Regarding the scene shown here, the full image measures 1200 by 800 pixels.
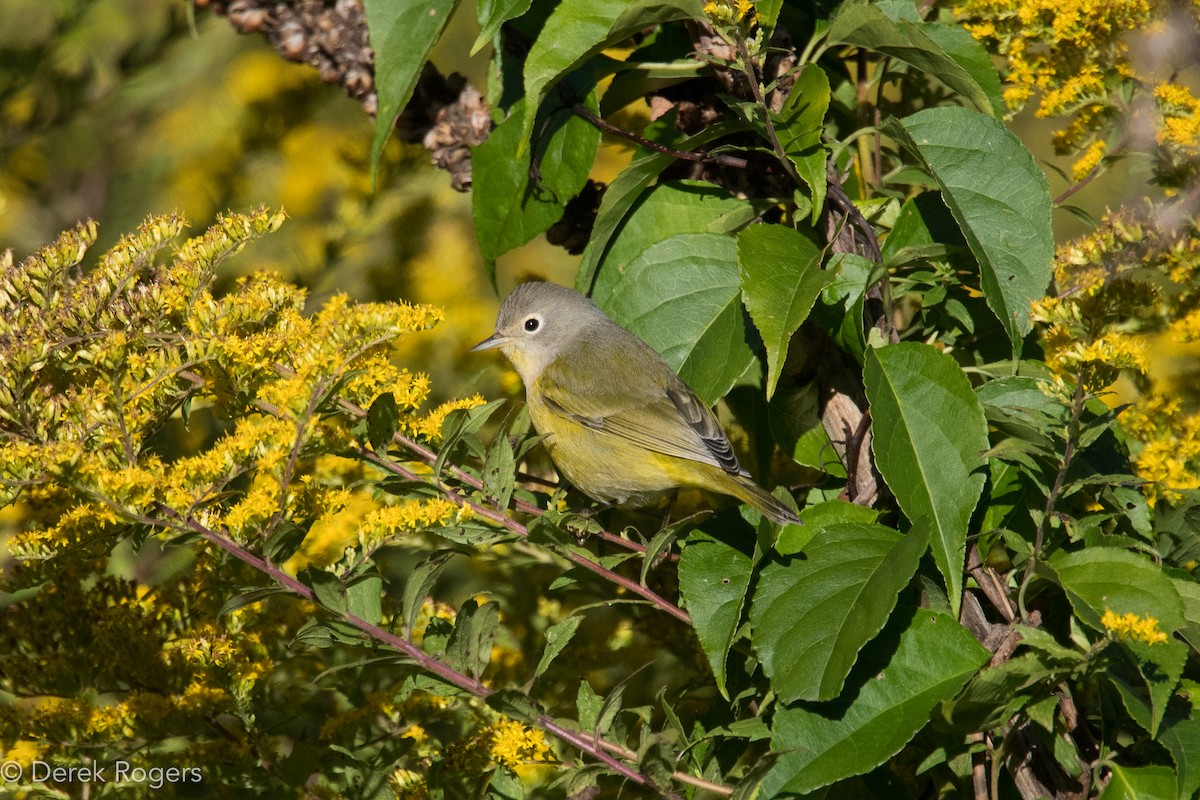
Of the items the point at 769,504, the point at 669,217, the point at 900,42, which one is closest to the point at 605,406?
the point at 669,217

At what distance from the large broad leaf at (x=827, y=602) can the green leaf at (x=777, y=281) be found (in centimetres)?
28

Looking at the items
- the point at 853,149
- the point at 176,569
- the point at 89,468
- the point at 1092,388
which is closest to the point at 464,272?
the point at 176,569

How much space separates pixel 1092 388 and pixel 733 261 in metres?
0.72

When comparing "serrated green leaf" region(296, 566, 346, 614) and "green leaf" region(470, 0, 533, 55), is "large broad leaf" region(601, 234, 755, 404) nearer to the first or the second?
"green leaf" region(470, 0, 533, 55)

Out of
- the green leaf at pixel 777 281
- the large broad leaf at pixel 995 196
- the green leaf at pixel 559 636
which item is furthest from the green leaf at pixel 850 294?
the green leaf at pixel 559 636

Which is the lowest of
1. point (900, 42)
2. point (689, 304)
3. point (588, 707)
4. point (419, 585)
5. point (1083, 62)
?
point (588, 707)

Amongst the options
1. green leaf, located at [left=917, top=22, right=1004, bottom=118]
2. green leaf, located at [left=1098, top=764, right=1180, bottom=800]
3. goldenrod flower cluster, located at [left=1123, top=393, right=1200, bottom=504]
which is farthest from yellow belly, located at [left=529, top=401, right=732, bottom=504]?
green leaf, located at [left=1098, top=764, right=1180, bottom=800]

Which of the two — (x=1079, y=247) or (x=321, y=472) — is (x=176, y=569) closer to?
(x=321, y=472)

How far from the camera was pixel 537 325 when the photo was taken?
3262mm

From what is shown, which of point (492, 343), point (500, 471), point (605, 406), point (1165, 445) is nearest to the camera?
point (500, 471)

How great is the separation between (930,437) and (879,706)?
41cm

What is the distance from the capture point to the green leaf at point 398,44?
72.4 inches

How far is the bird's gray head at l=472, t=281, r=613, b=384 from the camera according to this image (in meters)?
3.18

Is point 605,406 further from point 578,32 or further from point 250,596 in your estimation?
point 250,596
